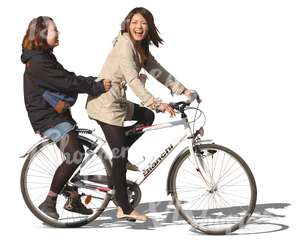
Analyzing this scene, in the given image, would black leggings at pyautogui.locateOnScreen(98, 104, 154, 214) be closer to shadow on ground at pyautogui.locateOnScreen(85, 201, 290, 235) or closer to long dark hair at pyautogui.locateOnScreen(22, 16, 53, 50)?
shadow on ground at pyautogui.locateOnScreen(85, 201, 290, 235)

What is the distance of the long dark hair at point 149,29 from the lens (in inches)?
430

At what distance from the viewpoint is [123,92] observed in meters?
11.1

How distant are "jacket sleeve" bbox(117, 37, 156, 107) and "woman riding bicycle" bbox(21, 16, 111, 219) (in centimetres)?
29

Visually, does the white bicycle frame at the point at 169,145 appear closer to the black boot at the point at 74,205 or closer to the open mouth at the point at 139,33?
the black boot at the point at 74,205

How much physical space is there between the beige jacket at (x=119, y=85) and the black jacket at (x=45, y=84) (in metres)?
0.14

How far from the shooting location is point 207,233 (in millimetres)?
11047

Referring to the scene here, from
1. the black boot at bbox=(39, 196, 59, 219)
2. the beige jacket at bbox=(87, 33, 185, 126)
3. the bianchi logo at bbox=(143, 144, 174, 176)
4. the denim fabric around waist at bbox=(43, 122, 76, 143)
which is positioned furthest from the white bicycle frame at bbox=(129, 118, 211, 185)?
the black boot at bbox=(39, 196, 59, 219)

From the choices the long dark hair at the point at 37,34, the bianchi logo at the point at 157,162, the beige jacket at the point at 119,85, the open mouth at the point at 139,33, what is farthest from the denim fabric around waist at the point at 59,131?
the open mouth at the point at 139,33

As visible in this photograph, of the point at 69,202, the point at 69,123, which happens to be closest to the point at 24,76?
the point at 69,123

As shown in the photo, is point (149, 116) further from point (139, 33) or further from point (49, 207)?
point (49, 207)

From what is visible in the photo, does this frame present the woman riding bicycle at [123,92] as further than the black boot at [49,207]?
No

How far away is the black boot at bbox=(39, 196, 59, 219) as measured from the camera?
37.2ft

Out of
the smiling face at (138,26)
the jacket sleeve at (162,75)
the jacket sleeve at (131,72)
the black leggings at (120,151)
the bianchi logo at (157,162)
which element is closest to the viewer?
the jacket sleeve at (131,72)

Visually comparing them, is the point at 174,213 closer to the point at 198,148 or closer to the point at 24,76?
the point at 198,148
